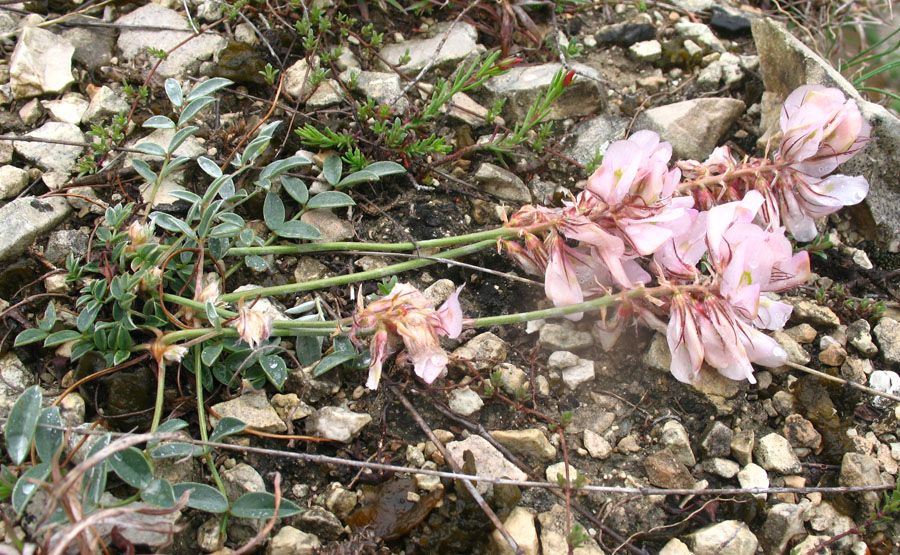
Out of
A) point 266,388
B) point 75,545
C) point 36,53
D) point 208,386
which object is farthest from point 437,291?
point 36,53

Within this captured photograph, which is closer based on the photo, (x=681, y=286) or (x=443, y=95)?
(x=681, y=286)

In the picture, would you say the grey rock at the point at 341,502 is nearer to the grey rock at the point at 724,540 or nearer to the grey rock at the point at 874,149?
the grey rock at the point at 724,540

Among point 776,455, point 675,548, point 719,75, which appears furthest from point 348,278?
point 719,75

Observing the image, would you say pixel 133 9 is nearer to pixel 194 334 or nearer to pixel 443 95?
pixel 443 95

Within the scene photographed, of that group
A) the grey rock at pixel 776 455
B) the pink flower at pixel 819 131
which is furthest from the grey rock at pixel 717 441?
the pink flower at pixel 819 131

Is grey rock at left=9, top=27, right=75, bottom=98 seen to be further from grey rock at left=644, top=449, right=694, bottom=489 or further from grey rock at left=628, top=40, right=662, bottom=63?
grey rock at left=644, top=449, right=694, bottom=489

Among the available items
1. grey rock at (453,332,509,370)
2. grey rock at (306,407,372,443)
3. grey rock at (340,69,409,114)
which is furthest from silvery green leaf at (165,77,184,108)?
grey rock at (453,332,509,370)
